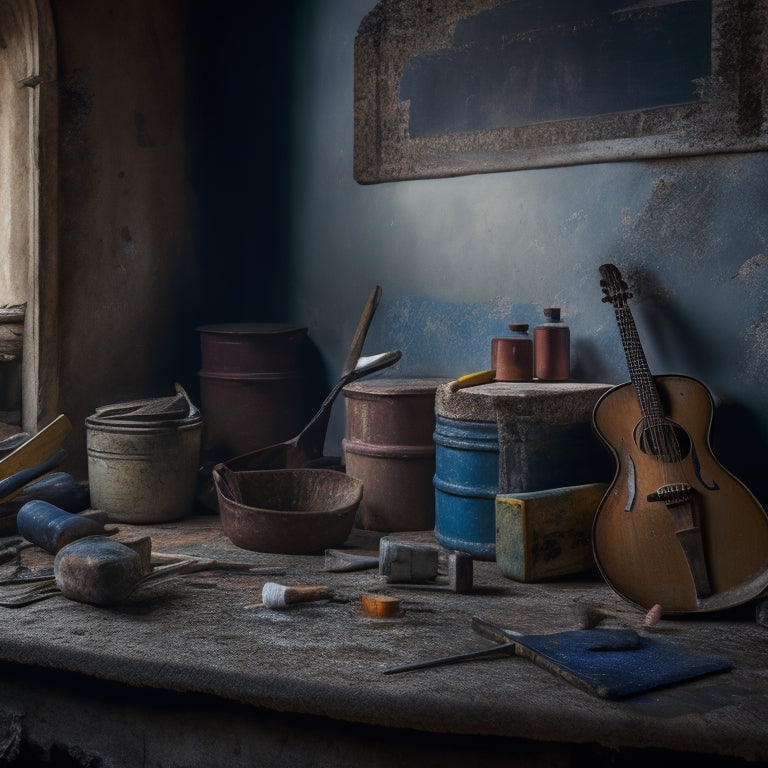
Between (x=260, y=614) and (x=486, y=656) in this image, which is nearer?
(x=486, y=656)

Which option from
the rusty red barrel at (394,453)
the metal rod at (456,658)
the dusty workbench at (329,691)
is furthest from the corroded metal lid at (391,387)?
the metal rod at (456,658)

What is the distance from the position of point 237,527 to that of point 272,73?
9.61 ft

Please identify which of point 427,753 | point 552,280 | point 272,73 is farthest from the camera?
point 272,73

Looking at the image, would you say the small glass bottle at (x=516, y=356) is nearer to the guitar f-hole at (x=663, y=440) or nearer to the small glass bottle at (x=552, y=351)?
the small glass bottle at (x=552, y=351)

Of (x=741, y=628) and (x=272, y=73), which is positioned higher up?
(x=272, y=73)

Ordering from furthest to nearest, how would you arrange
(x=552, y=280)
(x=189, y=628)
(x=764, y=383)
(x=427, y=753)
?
(x=552, y=280)
(x=764, y=383)
(x=189, y=628)
(x=427, y=753)

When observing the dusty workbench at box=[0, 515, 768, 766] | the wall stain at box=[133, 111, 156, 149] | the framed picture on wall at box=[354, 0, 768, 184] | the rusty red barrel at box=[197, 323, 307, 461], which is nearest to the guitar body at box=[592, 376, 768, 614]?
the dusty workbench at box=[0, 515, 768, 766]

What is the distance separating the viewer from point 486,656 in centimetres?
303

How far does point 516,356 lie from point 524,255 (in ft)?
2.22

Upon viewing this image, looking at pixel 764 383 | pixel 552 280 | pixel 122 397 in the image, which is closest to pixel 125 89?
pixel 122 397

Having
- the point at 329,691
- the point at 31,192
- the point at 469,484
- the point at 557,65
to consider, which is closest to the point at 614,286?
the point at 469,484

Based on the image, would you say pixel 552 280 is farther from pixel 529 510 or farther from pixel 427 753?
pixel 427 753

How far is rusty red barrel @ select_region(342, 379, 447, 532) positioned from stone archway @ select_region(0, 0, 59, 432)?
1.67 m

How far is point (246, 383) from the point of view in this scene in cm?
543
